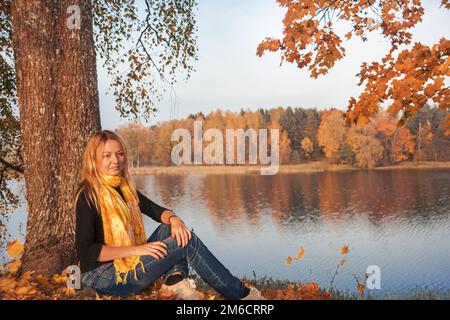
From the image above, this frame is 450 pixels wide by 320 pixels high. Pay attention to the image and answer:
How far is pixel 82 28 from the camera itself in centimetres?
518

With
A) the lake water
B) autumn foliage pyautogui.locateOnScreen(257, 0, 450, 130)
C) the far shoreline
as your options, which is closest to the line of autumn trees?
the far shoreline

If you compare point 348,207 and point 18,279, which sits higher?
point 18,279

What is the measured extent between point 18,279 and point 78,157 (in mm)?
1417

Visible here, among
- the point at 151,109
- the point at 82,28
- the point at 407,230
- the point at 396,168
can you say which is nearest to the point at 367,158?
the point at 396,168

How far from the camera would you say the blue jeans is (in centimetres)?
369

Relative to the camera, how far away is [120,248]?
12.0 feet

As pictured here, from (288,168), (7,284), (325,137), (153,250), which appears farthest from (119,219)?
(288,168)

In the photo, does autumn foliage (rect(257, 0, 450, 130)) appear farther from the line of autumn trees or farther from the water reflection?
the line of autumn trees

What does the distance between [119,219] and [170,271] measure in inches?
24.5

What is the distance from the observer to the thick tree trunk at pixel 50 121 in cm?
498

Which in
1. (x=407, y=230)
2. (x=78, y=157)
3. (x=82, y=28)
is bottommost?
(x=407, y=230)
